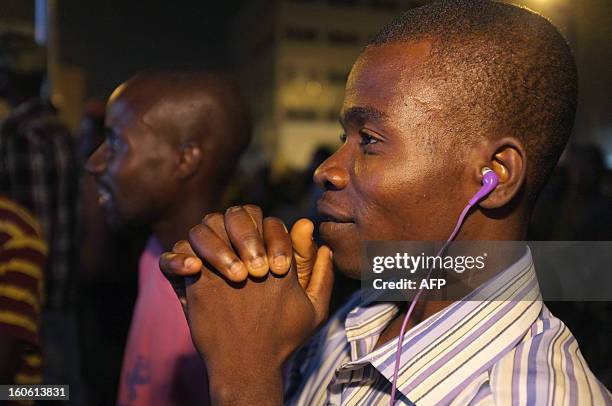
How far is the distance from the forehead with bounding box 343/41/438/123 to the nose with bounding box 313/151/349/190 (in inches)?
3.7

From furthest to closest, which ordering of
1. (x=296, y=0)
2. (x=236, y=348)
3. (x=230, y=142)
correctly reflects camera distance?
(x=296, y=0)
(x=230, y=142)
(x=236, y=348)

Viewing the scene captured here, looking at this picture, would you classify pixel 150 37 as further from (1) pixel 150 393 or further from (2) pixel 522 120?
(2) pixel 522 120

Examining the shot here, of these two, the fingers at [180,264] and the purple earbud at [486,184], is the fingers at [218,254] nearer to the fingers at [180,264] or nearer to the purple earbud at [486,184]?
the fingers at [180,264]

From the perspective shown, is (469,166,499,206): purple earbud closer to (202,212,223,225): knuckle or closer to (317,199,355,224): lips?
(317,199,355,224): lips

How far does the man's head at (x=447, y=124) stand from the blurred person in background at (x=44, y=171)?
62.8 inches

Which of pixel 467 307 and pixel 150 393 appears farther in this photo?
pixel 150 393

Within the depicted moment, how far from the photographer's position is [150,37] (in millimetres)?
1441

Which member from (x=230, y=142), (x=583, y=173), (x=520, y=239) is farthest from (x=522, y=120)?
(x=230, y=142)

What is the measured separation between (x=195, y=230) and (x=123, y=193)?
2.40ft

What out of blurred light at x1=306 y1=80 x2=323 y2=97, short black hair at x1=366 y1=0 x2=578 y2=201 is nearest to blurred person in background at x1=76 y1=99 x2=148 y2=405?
short black hair at x1=366 y1=0 x2=578 y2=201

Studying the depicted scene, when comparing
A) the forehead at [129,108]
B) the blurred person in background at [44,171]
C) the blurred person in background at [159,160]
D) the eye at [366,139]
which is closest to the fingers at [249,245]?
the eye at [366,139]

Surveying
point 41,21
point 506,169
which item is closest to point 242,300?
point 506,169

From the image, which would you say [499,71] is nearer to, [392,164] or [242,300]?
[392,164]

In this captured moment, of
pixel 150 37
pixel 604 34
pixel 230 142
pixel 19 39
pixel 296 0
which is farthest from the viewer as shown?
pixel 296 0
